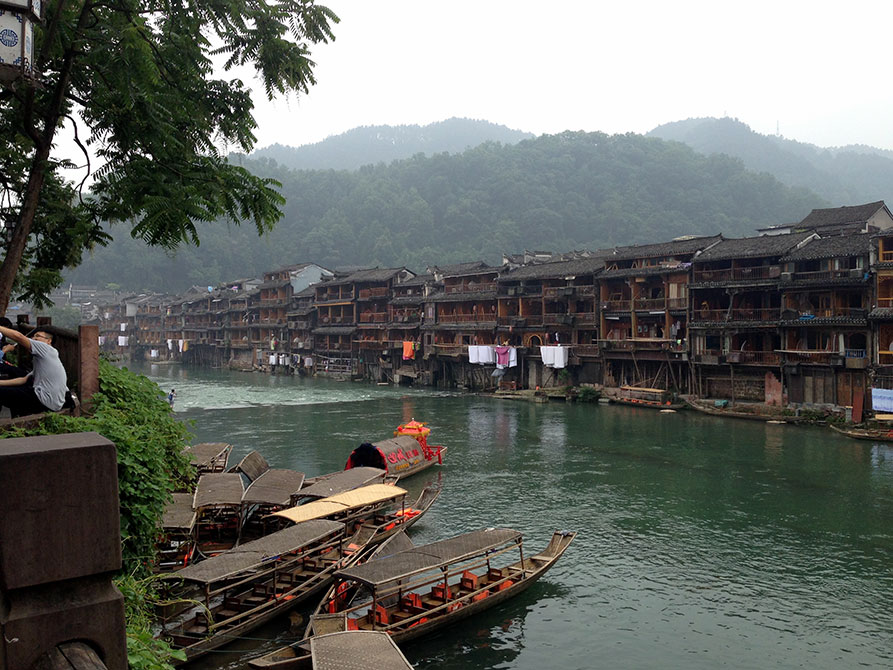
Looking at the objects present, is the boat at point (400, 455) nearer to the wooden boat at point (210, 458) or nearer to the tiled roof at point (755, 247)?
the wooden boat at point (210, 458)

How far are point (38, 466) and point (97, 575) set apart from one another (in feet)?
1.36

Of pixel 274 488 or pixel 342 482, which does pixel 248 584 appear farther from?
pixel 342 482

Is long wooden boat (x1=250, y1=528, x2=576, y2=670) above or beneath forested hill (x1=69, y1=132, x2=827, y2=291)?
beneath

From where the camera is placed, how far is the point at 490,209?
11688 cm

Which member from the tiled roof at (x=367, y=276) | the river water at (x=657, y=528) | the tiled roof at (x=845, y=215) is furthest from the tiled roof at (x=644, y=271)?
the tiled roof at (x=367, y=276)

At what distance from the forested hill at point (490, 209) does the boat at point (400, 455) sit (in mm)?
77314

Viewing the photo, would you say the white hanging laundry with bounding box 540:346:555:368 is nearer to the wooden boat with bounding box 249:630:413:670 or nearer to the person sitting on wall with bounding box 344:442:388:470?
the person sitting on wall with bounding box 344:442:388:470

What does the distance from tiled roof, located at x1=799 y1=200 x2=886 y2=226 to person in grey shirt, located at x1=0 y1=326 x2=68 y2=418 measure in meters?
49.5

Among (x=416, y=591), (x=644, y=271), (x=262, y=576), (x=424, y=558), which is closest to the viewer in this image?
(x=262, y=576)

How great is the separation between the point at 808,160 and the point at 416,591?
153 meters

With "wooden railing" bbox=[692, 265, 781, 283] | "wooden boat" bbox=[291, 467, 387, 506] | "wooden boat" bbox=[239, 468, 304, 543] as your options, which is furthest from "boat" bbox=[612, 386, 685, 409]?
"wooden boat" bbox=[239, 468, 304, 543]

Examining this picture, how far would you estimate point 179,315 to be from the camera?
10069cm

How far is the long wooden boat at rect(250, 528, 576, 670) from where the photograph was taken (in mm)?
11750

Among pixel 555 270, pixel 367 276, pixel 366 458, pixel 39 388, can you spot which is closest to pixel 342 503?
pixel 366 458
